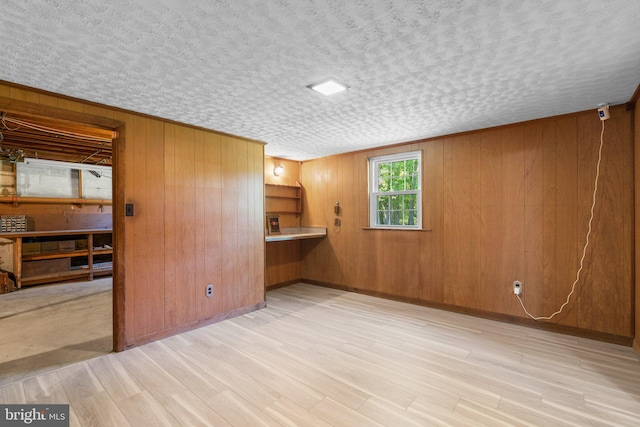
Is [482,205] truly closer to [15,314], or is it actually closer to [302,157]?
[302,157]

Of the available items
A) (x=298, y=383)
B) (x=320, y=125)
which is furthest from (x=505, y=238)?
(x=298, y=383)

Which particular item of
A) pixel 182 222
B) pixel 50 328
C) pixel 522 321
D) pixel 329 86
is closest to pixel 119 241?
pixel 182 222

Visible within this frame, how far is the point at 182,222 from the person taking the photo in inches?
133

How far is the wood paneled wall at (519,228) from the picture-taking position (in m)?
3.00

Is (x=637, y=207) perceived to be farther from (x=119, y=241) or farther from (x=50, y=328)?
(x=50, y=328)

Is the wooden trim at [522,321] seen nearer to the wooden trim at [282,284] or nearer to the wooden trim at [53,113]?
the wooden trim at [282,284]

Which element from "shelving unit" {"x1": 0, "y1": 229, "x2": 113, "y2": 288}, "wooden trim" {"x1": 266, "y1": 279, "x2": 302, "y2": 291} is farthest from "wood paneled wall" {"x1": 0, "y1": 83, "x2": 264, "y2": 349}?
"shelving unit" {"x1": 0, "y1": 229, "x2": 113, "y2": 288}

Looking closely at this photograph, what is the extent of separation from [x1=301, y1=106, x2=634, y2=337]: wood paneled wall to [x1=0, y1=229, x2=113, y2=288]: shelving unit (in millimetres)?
5469

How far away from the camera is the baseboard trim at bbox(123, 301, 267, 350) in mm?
2986

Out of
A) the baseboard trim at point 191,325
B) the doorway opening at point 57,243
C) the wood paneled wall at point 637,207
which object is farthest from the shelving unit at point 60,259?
the wood paneled wall at point 637,207

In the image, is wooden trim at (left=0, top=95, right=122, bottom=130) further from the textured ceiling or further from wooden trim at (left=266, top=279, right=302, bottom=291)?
wooden trim at (left=266, top=279, right=302, bottom=291)

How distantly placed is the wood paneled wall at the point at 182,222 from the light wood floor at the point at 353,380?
0.36 meters

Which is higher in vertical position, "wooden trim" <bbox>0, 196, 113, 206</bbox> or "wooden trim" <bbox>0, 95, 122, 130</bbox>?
"wooden trim" <bbox>0, 95, 122, 130</bbox>

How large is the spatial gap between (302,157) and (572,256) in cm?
399
